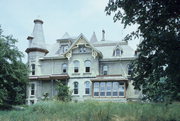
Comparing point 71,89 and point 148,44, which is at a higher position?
point 148,44

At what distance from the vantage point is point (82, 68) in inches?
1519

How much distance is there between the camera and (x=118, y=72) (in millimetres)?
38000

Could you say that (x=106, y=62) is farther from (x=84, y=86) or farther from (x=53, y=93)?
(x=53, y=93)

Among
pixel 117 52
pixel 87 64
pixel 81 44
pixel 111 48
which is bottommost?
pixel 87 64

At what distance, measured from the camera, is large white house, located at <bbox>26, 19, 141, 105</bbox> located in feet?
117

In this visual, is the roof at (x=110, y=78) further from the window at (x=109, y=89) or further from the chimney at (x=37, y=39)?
the chimney at (x=37, y=39)

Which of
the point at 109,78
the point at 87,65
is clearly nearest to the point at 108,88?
the point at 109,78

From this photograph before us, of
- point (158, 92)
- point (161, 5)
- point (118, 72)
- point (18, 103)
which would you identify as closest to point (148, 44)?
point (161, 5)

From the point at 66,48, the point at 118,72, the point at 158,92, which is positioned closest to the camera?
the point at 158,92

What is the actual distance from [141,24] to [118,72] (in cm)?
2608

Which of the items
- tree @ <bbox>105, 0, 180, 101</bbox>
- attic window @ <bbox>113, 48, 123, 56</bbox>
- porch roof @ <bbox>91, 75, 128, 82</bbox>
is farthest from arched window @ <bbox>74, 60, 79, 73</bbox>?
tree @ <bbox>105, 0, 180, 101</bbox>

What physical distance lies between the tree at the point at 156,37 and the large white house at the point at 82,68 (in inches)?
867

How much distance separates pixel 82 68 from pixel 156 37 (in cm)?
2810

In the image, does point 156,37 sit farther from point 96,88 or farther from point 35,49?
point 35,49
